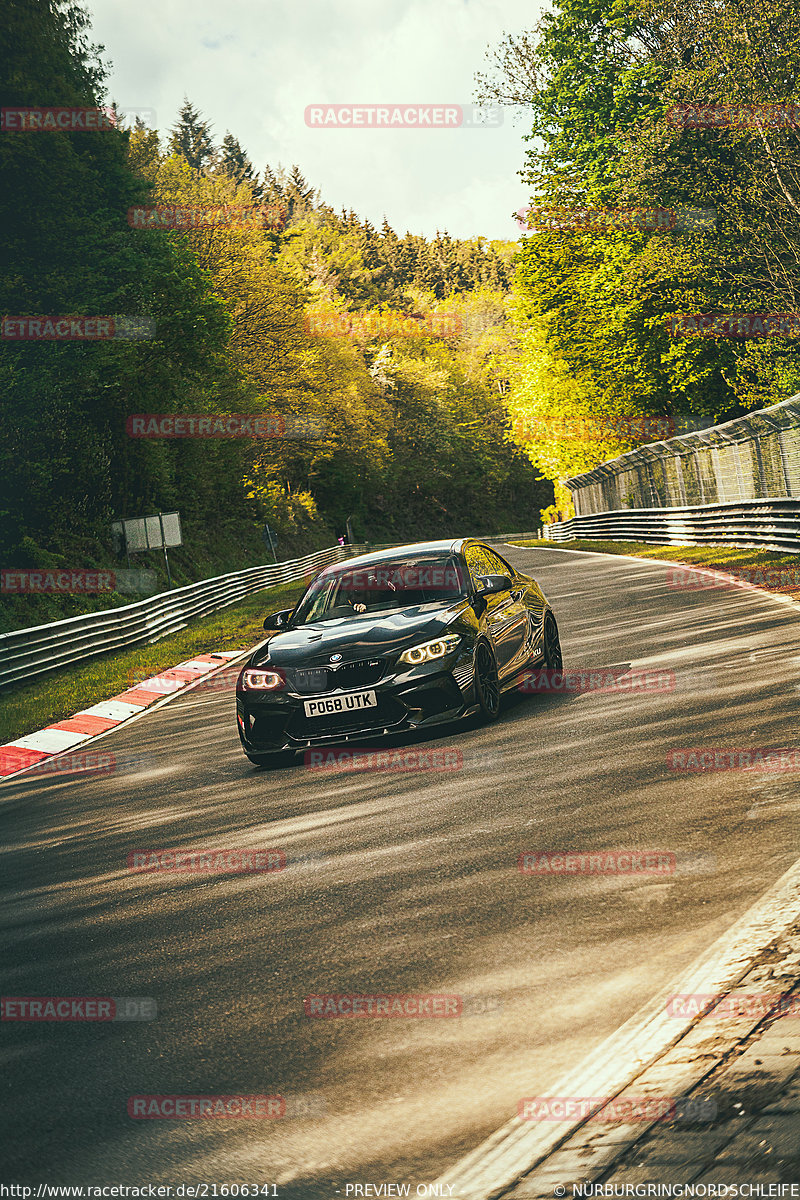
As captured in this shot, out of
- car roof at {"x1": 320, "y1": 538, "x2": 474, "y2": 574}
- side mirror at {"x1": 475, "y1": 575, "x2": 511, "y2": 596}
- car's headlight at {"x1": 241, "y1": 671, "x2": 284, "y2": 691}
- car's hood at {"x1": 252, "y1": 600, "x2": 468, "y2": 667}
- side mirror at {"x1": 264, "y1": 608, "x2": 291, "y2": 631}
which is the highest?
car roof at {"x1": 320, "y1": 538, "x2": 474, "y2": 574}

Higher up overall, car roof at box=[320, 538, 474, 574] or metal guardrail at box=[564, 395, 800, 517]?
metal guardrail at box=[564, 395, 800, 517]

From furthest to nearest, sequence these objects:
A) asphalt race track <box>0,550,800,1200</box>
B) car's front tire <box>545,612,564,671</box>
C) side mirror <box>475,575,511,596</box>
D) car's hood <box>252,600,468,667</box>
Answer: car's front tire <box>545,612,564,671</box> < side mirror <box>475,575,511,596</box> < car's hood <box>252,600,468,667</box> < asphalt race track <box>0,550,800,1200</box>

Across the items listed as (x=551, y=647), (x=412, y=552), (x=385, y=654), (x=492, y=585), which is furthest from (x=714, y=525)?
(x=385, y=654)

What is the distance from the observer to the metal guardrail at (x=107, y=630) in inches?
762

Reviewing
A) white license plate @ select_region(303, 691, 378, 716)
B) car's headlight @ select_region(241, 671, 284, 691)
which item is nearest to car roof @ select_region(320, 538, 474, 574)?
car's headlight @ select_region(241, 671, 284, 691)

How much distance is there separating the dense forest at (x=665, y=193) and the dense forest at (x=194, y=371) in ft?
46.9

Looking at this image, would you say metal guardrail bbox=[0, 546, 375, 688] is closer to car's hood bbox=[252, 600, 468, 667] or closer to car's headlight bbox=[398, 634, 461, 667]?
car's hood bbox=[252, 600, 468, 667]

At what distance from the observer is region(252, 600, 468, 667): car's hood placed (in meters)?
8.98

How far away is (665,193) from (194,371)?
17591mm

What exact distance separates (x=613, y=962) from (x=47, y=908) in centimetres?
335

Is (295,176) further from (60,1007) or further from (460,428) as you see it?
(60,1007)

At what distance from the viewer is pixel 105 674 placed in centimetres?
2059

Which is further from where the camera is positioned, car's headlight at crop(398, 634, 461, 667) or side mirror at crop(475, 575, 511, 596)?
side mirror at crop(475, 575, 511, 596)

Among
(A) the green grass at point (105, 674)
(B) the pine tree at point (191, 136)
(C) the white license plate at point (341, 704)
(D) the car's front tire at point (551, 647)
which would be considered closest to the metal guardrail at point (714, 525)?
(A) the green grass at point (105, 674)
